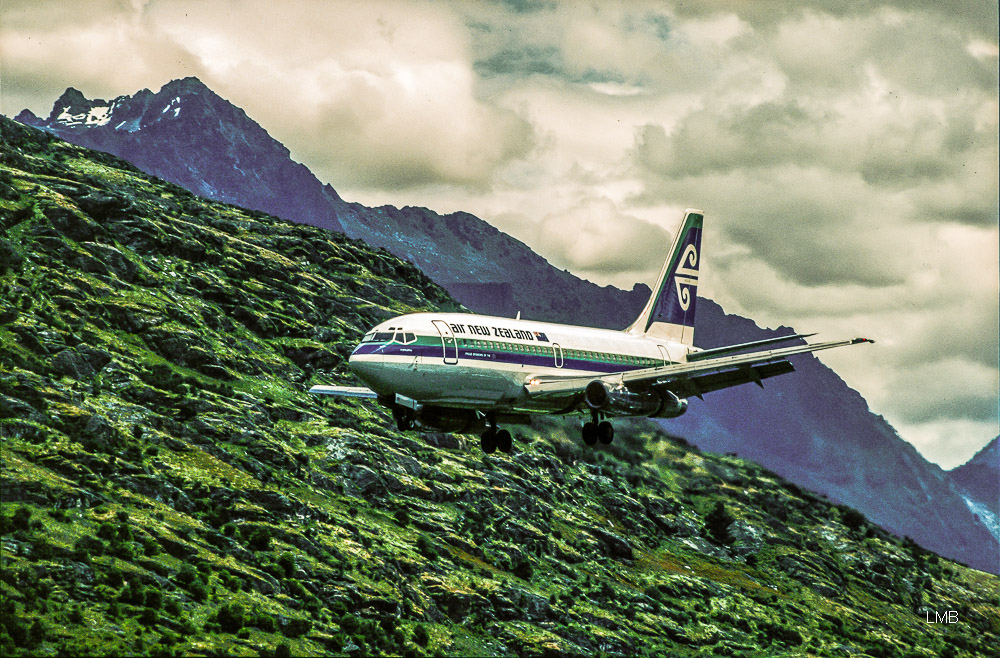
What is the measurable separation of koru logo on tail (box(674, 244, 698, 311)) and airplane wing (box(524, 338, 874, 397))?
81.3ft

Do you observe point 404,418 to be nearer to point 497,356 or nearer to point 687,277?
point 497,356

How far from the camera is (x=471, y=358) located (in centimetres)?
6328

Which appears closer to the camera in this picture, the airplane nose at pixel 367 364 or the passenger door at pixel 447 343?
the airplane nose at pixel 367 364

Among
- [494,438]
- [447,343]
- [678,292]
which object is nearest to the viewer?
[447,343]

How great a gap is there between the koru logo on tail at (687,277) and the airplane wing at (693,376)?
2479 centimetres

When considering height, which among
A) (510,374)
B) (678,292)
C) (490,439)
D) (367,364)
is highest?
(678,292)

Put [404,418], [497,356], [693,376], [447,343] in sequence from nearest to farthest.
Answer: [447,343], [404,418], [497,356], [693,376]

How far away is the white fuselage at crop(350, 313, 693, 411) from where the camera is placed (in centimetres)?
6028

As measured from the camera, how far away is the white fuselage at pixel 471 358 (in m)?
60.3

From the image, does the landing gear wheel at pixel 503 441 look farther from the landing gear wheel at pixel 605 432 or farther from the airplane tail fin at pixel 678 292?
the airplane tail fin at pixel 678 292

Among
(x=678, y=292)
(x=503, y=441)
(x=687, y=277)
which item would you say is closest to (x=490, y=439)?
(x=503, y=441)

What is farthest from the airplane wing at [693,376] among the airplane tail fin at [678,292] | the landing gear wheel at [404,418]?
the airplane tail fin at [678,292]

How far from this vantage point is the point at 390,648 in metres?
164

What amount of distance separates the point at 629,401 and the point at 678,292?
29620 mm
